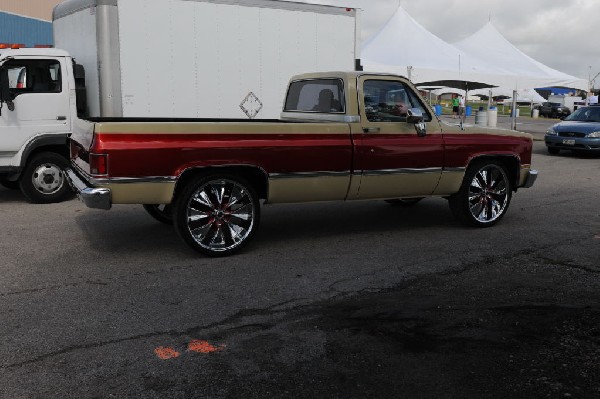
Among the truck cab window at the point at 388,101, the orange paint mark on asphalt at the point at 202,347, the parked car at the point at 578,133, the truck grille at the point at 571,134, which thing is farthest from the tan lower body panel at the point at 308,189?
the truck grille at the point at 571,134

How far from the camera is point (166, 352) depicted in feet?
12.4

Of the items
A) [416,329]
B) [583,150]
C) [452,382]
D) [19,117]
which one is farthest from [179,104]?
[583,150]

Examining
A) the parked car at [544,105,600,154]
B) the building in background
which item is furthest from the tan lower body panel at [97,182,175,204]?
the building in background

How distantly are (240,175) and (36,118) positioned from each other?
4.29 metres

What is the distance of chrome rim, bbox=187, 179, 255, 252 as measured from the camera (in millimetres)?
5891

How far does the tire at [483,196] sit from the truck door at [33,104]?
5.74m

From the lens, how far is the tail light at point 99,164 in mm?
5355

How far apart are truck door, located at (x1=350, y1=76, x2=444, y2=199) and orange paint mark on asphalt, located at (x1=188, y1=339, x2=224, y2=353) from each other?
121 inches

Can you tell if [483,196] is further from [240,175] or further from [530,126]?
[530,126]

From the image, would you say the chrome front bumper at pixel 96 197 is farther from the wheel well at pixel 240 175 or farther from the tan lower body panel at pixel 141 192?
the wheel well at pixel 240 175

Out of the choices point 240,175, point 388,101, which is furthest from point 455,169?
point 240,175

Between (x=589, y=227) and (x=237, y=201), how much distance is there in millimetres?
4467

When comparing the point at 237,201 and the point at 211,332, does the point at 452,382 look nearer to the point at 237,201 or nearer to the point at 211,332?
the point at 211,332

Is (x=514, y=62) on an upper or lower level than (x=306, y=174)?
upper
